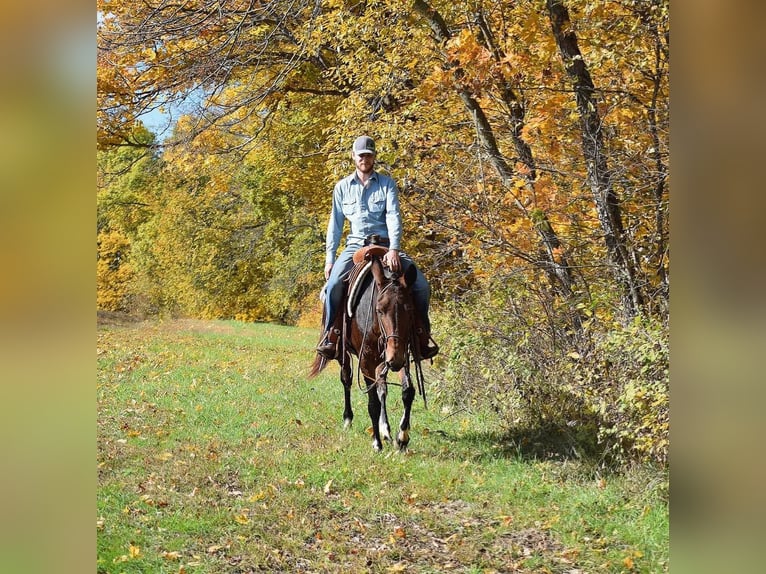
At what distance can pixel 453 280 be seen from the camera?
956 cm

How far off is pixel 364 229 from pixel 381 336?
104 centimetres

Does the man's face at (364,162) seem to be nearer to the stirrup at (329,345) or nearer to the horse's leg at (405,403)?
the stirrup at (329,345)

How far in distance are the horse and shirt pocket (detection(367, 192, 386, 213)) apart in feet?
1.67

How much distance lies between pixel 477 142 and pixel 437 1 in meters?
1.72

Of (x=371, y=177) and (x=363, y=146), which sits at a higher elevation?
(x=363, y=146)

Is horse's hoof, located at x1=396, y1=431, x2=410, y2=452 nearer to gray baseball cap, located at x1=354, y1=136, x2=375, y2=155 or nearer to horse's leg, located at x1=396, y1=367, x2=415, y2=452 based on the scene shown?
horse's leg, located at x1=396, y1=367, x2=415, y2=452

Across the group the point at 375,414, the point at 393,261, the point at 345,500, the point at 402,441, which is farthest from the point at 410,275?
the point at 345,500

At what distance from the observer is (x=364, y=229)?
7328mm

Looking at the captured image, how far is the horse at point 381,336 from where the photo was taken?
674 centimetres

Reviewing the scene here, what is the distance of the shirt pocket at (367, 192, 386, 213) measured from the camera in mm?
7152

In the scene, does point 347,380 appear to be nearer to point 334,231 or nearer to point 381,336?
point 381,336

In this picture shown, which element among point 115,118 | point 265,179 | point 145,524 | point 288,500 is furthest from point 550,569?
point 265,179
